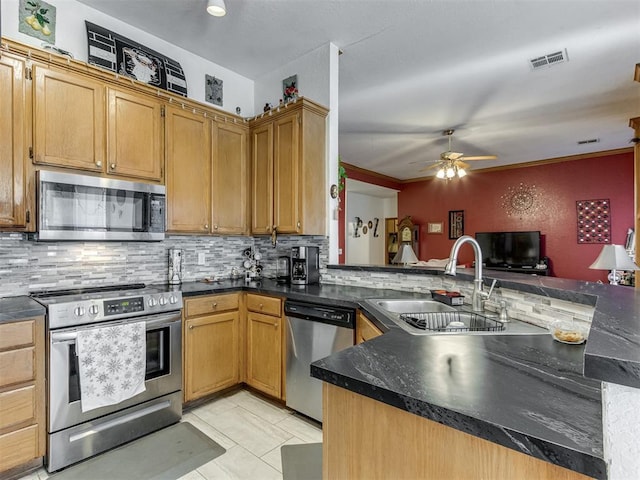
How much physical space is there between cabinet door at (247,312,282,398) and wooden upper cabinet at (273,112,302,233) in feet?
Result: 2.56

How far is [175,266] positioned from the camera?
2.88 m

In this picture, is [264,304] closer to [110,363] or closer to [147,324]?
[147,324]

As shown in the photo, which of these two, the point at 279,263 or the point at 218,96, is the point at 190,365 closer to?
the point at 279,263

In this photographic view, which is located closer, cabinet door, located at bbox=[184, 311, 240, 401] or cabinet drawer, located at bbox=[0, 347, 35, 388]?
cabinet drawer, located at bbox=[0, 347, 35, 388]

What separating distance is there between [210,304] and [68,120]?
1.56 m

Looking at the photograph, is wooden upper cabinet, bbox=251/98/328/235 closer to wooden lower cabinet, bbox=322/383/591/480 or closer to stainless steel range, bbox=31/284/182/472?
stainless steel range, bbox=31/284/182/472

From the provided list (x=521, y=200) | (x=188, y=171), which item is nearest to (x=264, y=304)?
(x=188, y=171)

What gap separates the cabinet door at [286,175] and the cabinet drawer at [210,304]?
2.33 ft

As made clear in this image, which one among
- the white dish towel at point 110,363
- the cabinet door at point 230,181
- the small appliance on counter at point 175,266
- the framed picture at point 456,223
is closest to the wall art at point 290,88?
the cabinet door at point 230,181

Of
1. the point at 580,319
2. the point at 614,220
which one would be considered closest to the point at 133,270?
the point at 580,319

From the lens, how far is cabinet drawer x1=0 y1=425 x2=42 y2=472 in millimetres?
1734

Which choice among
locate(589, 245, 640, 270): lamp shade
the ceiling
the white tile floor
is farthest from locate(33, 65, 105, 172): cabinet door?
locate(589, 245, 640, 270): lamp shade

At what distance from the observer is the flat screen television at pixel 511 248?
6469 millimetres

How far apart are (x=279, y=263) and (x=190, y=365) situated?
3.80ft
